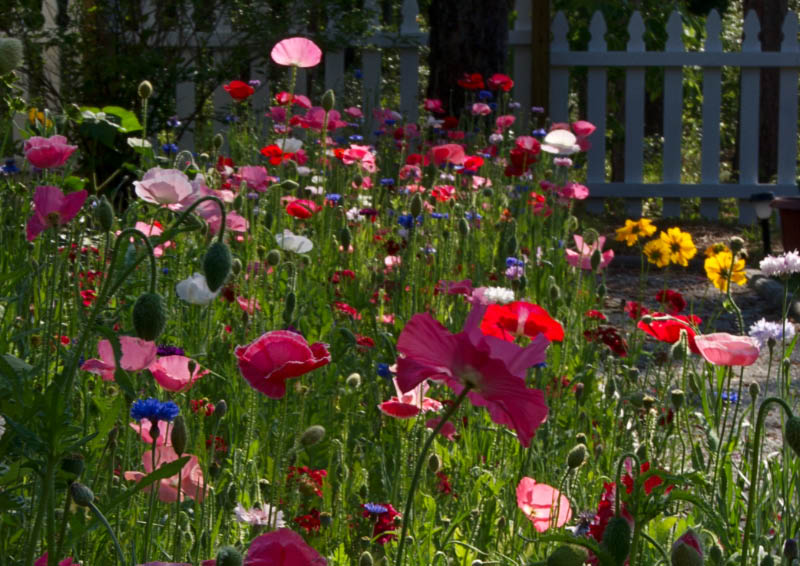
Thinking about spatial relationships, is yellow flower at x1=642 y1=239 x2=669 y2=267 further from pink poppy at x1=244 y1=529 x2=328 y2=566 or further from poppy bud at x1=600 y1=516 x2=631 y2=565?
pink poppy at x1=244 y1=529 x2=328 y2=566

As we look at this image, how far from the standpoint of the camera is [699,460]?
76.9 inches

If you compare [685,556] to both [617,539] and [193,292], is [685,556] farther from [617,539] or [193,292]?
[193,292]

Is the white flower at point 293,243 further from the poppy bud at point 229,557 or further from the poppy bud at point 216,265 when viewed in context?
the poppy bud at point 229,557

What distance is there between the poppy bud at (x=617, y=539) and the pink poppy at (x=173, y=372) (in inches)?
25.9

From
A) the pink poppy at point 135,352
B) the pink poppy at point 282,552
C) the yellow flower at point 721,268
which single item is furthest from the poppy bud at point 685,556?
the yellow flower at point 721,268

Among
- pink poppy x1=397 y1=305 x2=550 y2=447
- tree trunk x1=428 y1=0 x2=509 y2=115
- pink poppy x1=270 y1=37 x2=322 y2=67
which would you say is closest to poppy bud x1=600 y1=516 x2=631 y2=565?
pink poppy x1=397 y1=305 x2=550 y2=447

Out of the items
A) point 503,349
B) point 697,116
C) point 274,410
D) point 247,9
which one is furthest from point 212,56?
point 697,116

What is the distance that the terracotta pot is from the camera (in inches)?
231

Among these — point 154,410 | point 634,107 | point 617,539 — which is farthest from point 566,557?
point 634,107

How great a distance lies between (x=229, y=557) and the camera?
2.82 ft

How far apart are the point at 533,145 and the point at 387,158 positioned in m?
1.66

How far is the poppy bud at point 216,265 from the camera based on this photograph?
1222 millimetres

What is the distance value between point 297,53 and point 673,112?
490 cm

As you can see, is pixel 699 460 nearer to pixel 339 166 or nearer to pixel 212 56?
pixel 339 166
